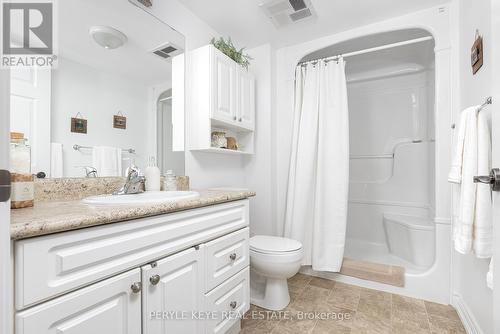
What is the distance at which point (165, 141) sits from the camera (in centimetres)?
169

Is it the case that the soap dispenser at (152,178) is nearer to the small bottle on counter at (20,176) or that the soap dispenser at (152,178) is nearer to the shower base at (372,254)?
the small bottle on counter at (20,176)

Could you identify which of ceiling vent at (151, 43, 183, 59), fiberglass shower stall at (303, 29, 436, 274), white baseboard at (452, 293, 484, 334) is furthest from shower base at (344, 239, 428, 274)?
ceiling vent at (151, 43, 183, 59)

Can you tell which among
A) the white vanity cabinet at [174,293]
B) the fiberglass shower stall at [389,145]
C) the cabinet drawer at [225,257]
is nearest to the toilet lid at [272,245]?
the cabinet drawer at [225,257]

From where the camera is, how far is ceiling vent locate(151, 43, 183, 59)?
64.7 inches

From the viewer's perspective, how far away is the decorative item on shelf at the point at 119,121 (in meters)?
1.38

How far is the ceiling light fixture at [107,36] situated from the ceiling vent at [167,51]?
230 millimetres

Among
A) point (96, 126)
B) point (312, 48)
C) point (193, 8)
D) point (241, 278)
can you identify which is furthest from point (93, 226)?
point (312, 48)

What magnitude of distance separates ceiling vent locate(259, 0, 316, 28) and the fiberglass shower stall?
2.02 feet

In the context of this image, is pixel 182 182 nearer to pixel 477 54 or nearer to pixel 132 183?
pixel 132 183

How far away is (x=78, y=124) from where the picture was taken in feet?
3.95

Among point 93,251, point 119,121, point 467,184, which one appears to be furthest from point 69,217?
point 467,184

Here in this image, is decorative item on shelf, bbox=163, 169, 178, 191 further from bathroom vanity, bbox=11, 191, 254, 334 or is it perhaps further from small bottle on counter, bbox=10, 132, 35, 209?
small bottle on counter, bbox=10, 132, 35, 209

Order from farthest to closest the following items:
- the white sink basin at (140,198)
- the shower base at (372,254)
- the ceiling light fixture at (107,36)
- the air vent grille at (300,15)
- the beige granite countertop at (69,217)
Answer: the shower base at (372,254)
the air vent grille at (300,15)
the ceiling light fixture at (107,36)
the white sink basin at (140,198)
the beige granite countertop at (69,217)

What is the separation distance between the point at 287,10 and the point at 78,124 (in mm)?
1661
